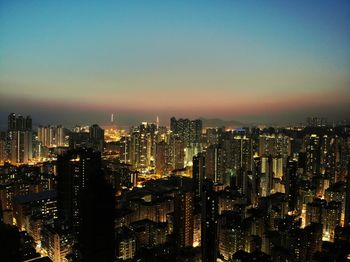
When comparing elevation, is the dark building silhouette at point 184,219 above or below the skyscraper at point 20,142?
below

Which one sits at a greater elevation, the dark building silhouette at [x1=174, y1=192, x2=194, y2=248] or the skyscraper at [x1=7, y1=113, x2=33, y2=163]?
the skyscraper at [x1=7, y1=113, x2=33, y2=163]

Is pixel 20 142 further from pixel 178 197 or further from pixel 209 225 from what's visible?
pixel 209 225

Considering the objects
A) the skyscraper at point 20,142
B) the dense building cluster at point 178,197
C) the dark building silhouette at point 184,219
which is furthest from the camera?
the skyscraper at point 20,142

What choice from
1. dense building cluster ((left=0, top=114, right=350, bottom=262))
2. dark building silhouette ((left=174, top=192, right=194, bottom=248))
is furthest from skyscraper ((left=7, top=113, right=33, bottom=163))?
dark building silhouette ((left=174, top=192, right=194, bottom=248))

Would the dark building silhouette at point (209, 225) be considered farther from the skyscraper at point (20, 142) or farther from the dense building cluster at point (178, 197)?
the skyscraper at point (20, 142)

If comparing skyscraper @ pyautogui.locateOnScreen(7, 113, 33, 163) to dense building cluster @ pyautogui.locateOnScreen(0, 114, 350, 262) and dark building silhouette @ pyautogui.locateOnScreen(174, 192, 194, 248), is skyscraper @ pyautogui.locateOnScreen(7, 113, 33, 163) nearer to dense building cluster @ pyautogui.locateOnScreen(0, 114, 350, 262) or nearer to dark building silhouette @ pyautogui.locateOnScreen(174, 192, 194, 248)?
dense building cluster @ pyautogui.locateOnScreen(0, 114, 350, 262)

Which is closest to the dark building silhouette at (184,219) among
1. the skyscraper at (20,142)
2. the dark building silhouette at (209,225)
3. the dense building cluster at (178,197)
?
the dense building cluster at (178,197)

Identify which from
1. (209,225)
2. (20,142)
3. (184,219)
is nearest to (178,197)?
(184,219)

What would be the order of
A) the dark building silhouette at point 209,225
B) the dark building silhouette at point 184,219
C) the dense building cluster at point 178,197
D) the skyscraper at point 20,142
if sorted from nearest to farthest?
the dense building cluster at point 178,197, the dark building silhouette at point 209,225, the dark building silhouette at point 184,219, the skyscraper at point 20,142
